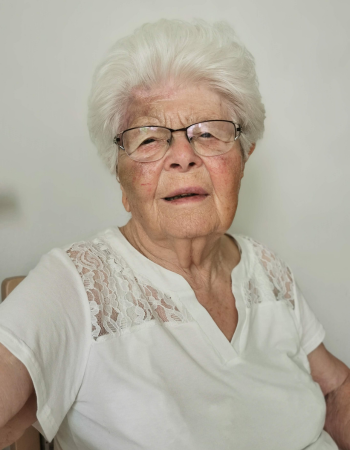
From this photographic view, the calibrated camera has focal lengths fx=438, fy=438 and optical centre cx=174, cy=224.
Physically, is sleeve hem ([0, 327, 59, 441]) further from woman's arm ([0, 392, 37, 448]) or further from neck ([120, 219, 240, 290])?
neck ([120, 219, 240, 290])

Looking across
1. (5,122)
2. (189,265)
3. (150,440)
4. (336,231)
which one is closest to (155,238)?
(189,265)

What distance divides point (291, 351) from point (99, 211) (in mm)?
823

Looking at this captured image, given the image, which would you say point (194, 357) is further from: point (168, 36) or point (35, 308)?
point (168, 36)

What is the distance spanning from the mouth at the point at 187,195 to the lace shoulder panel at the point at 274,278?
368 mm

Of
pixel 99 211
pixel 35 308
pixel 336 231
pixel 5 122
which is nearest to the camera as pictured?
pixel 35 308

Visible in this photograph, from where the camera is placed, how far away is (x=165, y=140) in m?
1.15

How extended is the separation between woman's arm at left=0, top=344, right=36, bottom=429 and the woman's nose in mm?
579

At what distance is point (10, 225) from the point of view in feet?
4.75

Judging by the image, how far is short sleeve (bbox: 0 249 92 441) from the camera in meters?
0.84

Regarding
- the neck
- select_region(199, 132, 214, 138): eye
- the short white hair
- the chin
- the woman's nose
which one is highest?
the short white hair

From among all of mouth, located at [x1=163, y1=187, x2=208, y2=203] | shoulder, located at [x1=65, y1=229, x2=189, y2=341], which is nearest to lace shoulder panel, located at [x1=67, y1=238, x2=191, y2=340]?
shoulder, located at [x1=65, y1=229, x2=189, y2=341]

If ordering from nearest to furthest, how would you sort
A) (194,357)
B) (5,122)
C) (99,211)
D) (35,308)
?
(35,308) → (194,357) → (5,122) → (99,211)

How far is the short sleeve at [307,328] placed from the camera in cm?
139

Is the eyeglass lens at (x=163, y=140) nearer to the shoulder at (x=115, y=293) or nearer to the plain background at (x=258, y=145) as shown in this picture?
the shoulder at (x=115, y=293)
